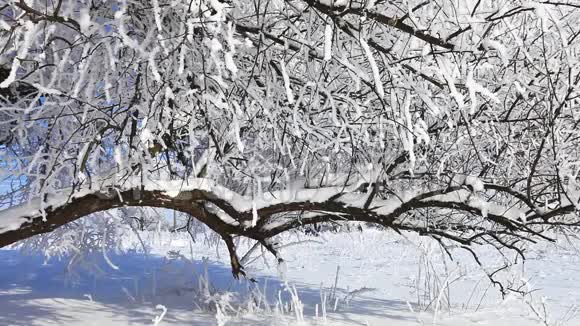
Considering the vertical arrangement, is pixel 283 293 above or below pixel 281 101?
below

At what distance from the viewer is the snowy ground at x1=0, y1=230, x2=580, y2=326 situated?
5.68 meters

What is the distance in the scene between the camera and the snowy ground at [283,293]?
5.68 meters

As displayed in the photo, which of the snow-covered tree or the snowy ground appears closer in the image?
the snow-covered tree

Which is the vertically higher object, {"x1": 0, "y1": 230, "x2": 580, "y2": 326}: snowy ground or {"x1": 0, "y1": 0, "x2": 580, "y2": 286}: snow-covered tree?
{"x1": 0, "y1": 0, "x2": 580, "y2": 286}: snow-covered tree

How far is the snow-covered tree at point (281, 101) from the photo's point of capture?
291cm

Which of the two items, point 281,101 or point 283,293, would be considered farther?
point 283,293

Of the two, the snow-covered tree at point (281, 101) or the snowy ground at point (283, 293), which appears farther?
the snowy ground at point (283, 293)

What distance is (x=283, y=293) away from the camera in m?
7.82

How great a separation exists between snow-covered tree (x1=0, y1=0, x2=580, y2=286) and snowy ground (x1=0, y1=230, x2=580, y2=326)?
771mm

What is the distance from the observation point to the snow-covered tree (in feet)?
9.56

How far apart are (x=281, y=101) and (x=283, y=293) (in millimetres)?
4656

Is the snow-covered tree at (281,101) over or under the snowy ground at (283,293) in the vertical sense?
over

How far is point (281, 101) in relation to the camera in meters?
3.70

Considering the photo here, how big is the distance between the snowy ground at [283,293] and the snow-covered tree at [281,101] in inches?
30.3
